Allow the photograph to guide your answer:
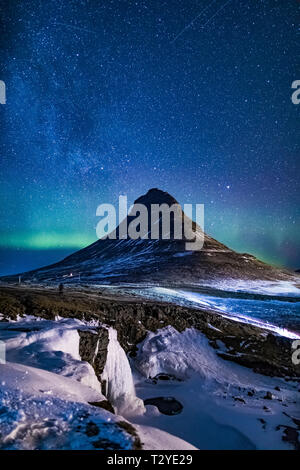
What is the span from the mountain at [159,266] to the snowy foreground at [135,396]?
6785 centimetres

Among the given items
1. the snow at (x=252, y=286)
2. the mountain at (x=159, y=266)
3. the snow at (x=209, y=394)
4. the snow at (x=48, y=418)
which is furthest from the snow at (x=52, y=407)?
the snow at (x=252, y=286)

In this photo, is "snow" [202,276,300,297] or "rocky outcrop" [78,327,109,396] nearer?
"rocky outcrop" [78,327,109,396]

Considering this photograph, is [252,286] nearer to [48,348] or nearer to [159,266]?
[159,266]

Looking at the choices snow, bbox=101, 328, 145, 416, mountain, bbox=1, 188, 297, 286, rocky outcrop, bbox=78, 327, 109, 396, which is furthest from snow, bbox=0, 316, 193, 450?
mountain, bbox=1, 188, 297, 286

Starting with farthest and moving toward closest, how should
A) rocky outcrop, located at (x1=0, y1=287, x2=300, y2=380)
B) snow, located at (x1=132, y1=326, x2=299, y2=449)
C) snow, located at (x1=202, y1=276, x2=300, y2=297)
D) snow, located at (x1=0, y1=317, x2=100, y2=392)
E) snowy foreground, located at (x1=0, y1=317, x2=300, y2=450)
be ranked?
1. snow, located at (x1=202, y1=276, x2=300, y2=297)
2. rocky outcrop, located at (x1=0, y1=287, x2=300, y2=380)
3. snow, located at (x1=132, y1=326, x2=299, y2=449)
4. snow, located at (x1=0, y1=317, x2=100, y2=392)
5. snowy foreground, located at (x1=0, y1=317, x2=300, y2=450)

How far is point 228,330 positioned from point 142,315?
9.39 metres

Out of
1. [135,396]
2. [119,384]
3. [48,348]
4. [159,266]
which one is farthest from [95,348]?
[159,266]

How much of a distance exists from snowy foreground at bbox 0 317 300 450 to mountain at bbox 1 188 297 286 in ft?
223

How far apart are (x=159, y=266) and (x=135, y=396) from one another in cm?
10673

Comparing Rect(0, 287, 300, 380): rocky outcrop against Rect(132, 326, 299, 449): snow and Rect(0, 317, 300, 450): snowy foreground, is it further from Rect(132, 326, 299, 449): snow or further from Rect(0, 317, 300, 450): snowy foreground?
Rect(132, 326, 299, 449): snow

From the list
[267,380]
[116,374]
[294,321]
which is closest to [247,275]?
[294,321]

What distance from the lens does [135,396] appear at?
573 inches

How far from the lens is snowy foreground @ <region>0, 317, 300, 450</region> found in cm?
514
